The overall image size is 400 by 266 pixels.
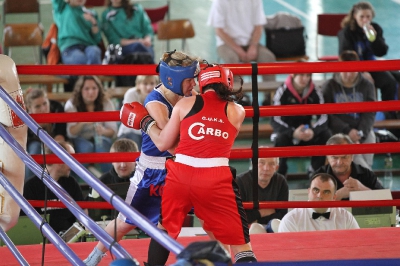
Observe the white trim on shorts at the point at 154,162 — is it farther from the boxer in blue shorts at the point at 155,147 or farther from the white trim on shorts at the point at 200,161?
the white trim on shorts at the point at 200,161

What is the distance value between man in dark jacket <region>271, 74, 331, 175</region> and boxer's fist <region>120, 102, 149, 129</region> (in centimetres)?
463

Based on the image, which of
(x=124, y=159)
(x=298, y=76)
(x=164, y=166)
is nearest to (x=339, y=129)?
(x=298, y=76)

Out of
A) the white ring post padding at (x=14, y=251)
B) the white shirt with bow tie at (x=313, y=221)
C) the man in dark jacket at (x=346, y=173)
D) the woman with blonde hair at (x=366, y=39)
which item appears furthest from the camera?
the woman with blonde hair at (x=366, y=39)

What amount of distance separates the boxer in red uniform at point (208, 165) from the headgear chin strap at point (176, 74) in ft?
0.30

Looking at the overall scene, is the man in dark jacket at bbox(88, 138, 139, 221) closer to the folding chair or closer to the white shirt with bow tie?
the white shirt with bow tie

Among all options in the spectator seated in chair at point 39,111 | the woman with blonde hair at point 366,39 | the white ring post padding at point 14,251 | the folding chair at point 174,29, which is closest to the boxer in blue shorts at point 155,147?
the white ring post padding at point 14,251

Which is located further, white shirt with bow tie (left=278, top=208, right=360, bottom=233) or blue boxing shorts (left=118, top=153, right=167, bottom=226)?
white shirt with bow tie (left=278, top=208, right=360, bottom=233)

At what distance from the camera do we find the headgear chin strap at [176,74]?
412 cm

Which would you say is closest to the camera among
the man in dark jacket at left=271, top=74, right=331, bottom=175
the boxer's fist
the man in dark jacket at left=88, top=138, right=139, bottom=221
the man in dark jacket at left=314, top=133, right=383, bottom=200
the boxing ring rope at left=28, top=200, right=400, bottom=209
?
the boxer's fist

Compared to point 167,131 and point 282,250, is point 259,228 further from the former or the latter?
point 167,131

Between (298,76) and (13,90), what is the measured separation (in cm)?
476

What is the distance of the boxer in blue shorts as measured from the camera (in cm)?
414

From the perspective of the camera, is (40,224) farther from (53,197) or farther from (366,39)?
(366,39)

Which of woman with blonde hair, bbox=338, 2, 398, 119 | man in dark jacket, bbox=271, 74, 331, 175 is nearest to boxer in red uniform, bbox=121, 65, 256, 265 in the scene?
man in dark jacket, bbox=271, 74, 331, 175
